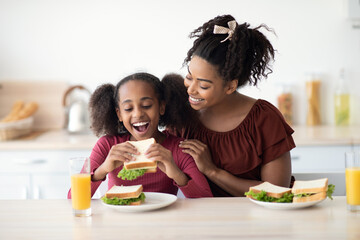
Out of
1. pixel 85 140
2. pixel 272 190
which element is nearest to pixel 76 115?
pixel 85 140

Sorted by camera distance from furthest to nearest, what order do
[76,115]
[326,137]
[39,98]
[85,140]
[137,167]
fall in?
[39,98]
[76,115]
[85,140]
[326,137]
[137,167]

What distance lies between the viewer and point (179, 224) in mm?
1378

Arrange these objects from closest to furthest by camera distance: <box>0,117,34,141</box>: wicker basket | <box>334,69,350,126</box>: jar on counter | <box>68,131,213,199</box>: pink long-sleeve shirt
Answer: <box>68,131,213,199</box>: pink long-sleeve shirt
<box>0,117,34,141</box>: wicker basket
<box>334,69,350,126</box>: jar on counter

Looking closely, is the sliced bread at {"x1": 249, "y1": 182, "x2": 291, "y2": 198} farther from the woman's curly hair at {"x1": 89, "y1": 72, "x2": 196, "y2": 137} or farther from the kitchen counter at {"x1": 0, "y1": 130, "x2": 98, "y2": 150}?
the kitchen counter at {"x1": 0, "y1": 130, "x2": 98, "y2": 150}

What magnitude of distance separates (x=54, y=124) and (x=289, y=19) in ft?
5.50

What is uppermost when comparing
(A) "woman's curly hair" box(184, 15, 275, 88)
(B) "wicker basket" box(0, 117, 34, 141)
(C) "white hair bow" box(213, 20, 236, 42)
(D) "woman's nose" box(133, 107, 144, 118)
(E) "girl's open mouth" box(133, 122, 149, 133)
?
(C) "white hair bow" box(213, 20, 236, 42)

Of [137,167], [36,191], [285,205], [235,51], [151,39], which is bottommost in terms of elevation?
[36,191]

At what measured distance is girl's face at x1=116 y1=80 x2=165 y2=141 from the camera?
1.85 metres

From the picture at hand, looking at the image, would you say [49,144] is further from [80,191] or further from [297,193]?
[297,193]

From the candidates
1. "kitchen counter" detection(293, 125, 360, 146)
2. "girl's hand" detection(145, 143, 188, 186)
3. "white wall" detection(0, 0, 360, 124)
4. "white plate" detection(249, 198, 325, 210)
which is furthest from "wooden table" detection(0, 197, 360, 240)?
"white wall" detection(0, 0, 360, 124)

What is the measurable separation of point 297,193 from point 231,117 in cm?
54

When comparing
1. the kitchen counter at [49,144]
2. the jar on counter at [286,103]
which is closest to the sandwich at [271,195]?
the kitchen counter at [49,144]

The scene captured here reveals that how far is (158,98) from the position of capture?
6.33 ft

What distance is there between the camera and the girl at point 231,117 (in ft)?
5.94
